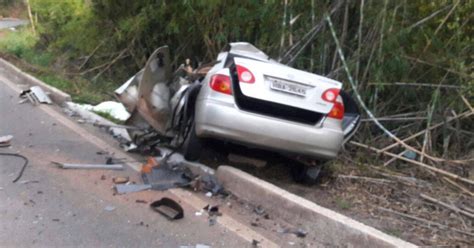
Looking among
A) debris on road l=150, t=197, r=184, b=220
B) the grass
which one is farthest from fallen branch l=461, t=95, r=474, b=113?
the grass

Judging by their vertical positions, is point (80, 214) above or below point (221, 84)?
below

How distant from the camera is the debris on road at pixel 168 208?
19.5 feet

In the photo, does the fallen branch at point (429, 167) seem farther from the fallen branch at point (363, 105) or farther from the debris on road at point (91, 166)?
the debris on road at point (91, 166)

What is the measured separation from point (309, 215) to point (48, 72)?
39.7ft

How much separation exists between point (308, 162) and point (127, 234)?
2.44 metres

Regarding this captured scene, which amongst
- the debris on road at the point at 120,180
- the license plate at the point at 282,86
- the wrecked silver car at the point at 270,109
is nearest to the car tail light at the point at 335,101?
the wrecked silver car at the point at 270,109

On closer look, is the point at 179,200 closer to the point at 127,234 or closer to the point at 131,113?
the point at 127,234

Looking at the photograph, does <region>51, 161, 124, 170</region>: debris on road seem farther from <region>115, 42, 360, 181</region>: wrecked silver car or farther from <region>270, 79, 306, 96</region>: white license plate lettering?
<region>270, 79, 306, 96</region>: white license plate lettering

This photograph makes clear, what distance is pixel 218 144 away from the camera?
7336 millimetres

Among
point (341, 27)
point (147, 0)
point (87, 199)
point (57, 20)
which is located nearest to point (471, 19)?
point (341, 27)

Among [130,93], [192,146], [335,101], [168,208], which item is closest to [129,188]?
[168,208]

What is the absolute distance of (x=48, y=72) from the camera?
16.3 m

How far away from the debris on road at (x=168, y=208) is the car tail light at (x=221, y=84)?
1279 mm

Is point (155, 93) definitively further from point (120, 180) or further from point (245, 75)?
point (245, 75)
